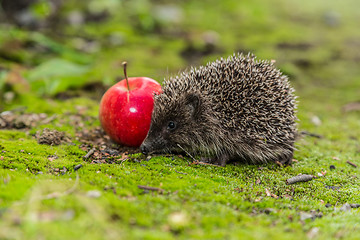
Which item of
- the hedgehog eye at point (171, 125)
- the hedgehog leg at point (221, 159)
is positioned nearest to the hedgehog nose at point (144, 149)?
the hedgehog eye at point (171, 125)

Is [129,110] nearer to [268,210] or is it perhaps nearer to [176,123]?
[176,123]

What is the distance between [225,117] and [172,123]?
100cm

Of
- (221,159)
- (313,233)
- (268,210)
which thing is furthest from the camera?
(221,159)

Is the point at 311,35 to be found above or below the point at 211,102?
above

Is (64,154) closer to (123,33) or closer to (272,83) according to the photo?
(272,83)

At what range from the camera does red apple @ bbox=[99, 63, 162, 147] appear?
584 centimetres

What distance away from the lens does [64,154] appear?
5.46 metres

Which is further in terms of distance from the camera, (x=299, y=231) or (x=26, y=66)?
(x=26, y=66)

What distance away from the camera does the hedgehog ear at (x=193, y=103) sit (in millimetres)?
5969

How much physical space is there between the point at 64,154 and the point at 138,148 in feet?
4.44

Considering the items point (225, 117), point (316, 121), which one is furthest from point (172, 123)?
point (316, 121)

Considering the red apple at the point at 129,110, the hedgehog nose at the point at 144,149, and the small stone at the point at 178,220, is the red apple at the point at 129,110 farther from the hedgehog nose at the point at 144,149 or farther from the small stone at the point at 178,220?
the small stone at the point at 178,220

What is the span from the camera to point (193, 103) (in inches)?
238

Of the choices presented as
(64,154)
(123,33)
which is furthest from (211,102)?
(123,33)
